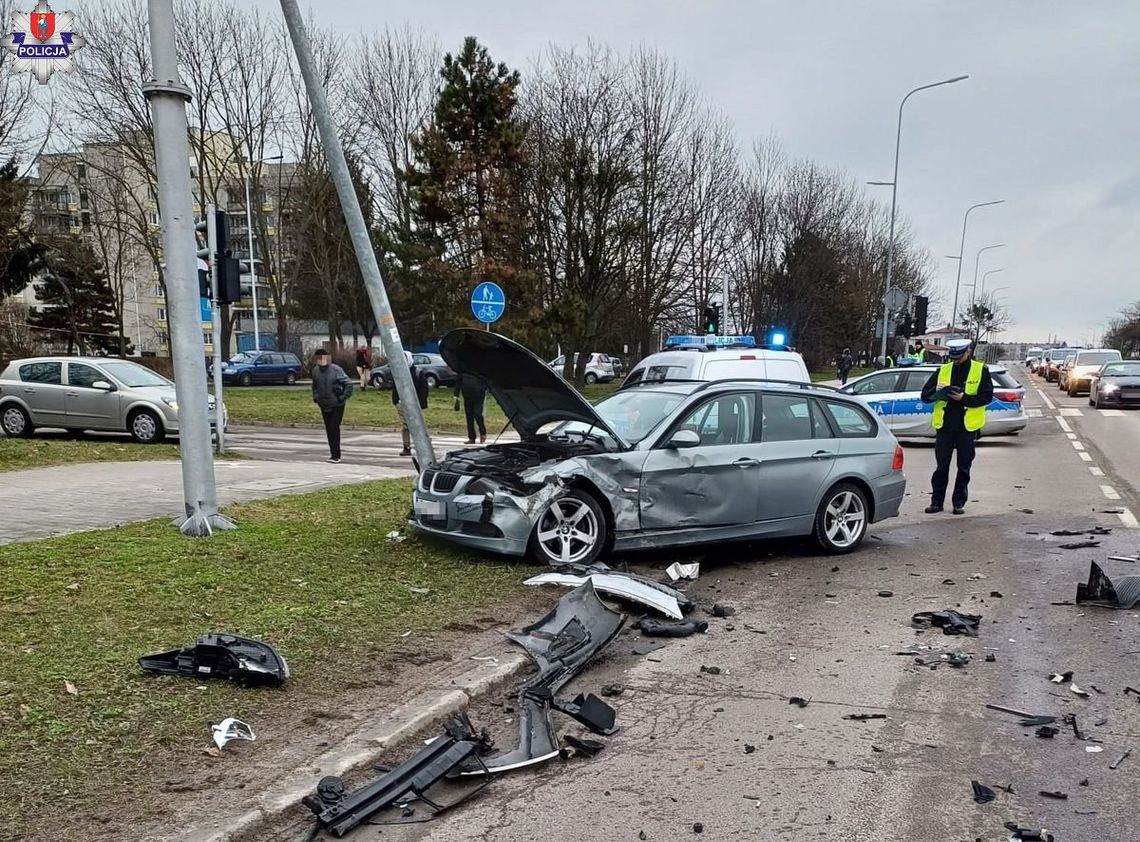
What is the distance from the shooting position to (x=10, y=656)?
4.39 metres

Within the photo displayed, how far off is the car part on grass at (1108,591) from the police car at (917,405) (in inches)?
454

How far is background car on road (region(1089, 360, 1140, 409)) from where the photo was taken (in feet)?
85.6

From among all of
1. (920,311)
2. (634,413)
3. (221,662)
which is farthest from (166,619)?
(920,311)

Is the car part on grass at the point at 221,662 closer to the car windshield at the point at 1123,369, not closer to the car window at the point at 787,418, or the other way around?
the car window at the point at 787,418

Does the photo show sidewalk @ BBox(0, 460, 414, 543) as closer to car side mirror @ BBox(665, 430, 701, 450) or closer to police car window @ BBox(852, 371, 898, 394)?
car side mirror @ BBox(665, 430, 701, 450)

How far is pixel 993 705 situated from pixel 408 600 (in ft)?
12.0

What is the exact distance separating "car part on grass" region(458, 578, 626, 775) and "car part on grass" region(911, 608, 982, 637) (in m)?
2.07

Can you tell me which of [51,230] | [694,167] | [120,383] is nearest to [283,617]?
[120,383]

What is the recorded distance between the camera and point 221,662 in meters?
4.30

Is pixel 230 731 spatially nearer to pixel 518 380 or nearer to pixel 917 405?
pixel 518 380

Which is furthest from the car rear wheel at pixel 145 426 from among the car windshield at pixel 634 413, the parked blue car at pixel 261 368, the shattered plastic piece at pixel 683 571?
the parked blue car at pixel 261 368

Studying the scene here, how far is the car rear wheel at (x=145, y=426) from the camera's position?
15.5 metres

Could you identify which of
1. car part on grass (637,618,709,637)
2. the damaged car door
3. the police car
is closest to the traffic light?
the police car

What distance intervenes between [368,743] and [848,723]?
7.51 ft
